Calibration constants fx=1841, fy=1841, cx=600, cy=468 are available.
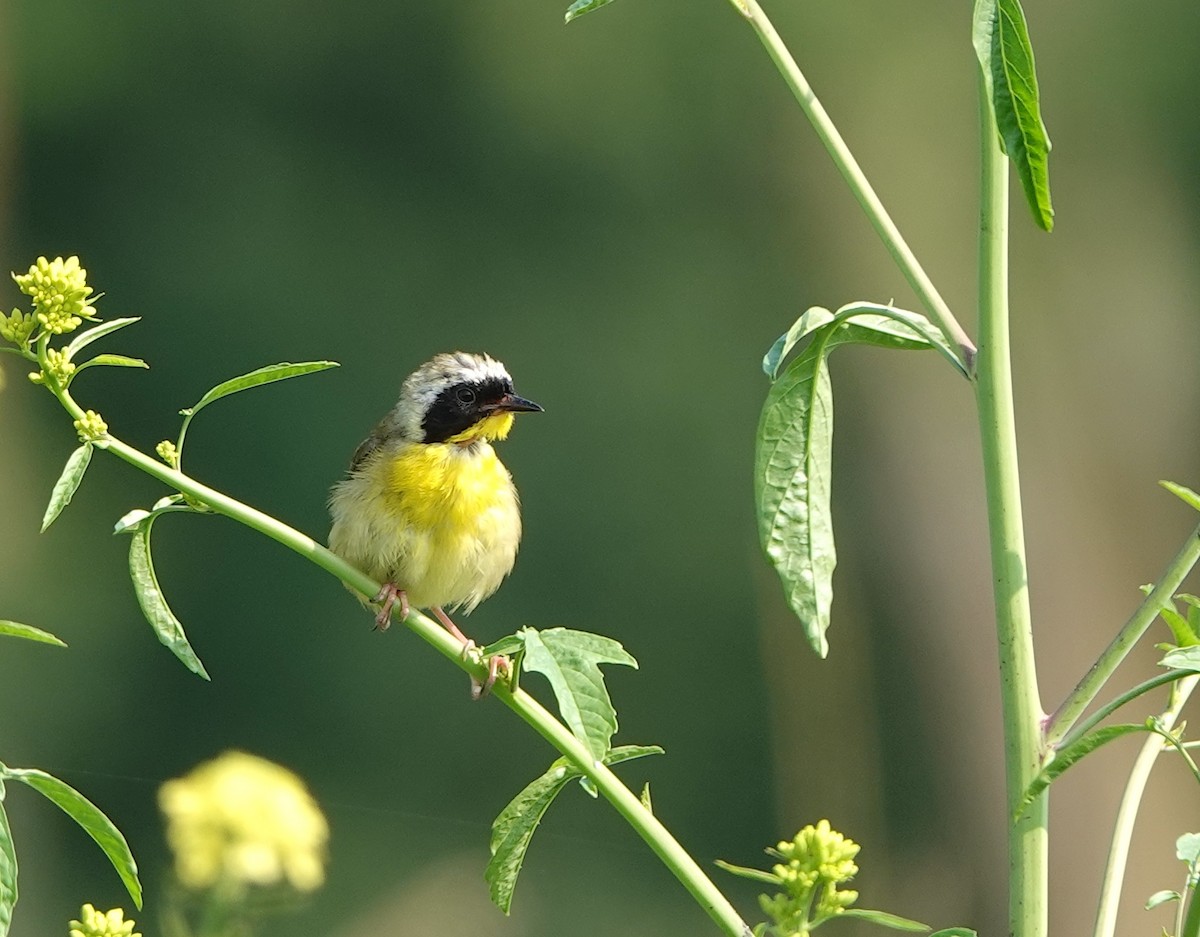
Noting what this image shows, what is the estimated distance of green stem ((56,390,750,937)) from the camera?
134cm

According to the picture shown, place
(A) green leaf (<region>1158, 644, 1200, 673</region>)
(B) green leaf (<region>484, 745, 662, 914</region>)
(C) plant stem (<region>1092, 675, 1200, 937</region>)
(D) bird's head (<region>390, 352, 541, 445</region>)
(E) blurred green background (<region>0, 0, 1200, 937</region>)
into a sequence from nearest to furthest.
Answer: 1. (A) green leaf (<region>1158, 644, 1200, 673</region>)
2. (C) plant stem (<region>1092, 675, 1200, 937</region>)
3. (B) green leaf (<region>484, 745, 662, 914</region>)
4. (D) bird's head (<region>390, 352, 541, 445</region>)
5. (E) blurred green background (<region>0, 0, 1200, 937</region>)

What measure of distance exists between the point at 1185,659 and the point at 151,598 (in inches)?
33.0

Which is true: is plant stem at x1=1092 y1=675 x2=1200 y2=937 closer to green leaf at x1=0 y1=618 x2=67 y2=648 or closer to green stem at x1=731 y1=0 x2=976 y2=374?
green stem at x1=731 y1=0 x2=976 y2=374

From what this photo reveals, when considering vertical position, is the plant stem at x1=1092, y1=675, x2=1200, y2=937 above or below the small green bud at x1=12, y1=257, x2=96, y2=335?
below

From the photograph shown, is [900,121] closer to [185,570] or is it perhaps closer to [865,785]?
[865,785]

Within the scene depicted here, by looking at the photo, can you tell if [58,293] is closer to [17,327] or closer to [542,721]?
[17,327]

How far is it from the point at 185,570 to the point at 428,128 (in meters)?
3.33

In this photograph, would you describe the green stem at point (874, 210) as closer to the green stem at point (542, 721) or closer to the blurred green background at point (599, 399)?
the green stem at point (542, 721)

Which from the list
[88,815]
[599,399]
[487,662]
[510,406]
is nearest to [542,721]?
[487,662]

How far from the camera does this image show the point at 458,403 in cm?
340

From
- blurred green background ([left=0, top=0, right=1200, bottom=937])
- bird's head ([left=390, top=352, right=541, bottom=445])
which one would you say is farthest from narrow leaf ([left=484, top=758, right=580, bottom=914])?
blurred green background ([left=0, top=0, right=1200, bottom=937])

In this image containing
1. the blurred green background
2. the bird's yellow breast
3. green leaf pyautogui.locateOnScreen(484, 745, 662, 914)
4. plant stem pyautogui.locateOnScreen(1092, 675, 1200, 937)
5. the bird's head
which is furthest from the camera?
the blurred green background

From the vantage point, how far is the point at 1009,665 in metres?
1.37

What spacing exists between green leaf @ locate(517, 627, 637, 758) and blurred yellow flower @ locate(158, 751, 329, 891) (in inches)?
10.3
